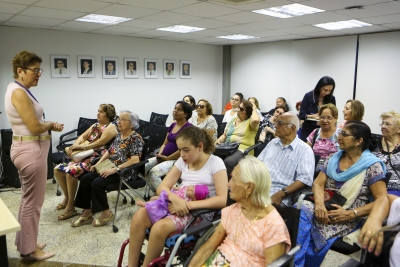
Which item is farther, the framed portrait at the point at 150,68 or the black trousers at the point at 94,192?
the framed portrait at the point at 150,68

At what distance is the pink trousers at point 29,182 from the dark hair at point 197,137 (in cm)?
115

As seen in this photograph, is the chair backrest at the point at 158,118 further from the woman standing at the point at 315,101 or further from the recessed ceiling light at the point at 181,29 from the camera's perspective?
the woman standing at the point at 315,101

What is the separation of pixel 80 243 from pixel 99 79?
3920mm

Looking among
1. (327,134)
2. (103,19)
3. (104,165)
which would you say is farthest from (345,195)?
(103,19)

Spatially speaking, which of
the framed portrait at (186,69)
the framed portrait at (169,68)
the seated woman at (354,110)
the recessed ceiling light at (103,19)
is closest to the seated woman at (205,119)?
the recessed ceiling light at (103,19)

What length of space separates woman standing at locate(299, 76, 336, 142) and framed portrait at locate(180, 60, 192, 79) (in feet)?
13.2

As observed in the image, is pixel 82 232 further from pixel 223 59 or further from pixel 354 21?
pixel 223 59

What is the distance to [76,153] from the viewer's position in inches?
151

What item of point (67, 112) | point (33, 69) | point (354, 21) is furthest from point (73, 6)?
point (354, 21)

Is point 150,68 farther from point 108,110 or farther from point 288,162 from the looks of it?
point 288,162

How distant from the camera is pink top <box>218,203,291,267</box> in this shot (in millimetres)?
1634

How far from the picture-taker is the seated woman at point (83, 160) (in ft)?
12.0

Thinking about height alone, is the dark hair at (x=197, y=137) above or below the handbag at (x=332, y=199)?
above

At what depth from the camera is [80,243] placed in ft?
10.3
